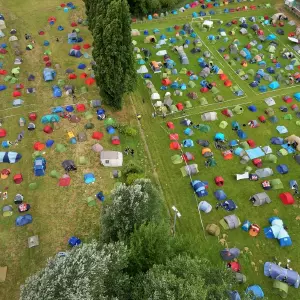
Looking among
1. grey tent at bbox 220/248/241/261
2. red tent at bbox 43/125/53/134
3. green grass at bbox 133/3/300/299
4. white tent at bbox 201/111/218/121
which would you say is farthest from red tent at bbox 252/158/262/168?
red tent at bbox 43/125/53/134

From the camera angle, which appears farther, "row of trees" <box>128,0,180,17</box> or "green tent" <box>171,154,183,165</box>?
"row of trees" <box>128,0,180,17</box>

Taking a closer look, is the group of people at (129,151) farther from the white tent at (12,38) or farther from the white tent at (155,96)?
the white tent at (12,38)

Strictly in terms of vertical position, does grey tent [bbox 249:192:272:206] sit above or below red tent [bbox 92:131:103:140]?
below

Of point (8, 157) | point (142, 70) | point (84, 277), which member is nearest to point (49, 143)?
point (8, 157)

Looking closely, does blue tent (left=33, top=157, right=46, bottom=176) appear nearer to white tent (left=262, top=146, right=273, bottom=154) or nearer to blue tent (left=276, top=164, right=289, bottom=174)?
white tent (left=262, top=146, right=273, bottom=154)

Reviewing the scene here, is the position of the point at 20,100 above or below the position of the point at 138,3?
below

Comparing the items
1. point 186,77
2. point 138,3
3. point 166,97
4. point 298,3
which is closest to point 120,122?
point 166,97

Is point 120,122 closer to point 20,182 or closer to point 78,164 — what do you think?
point 78,164
